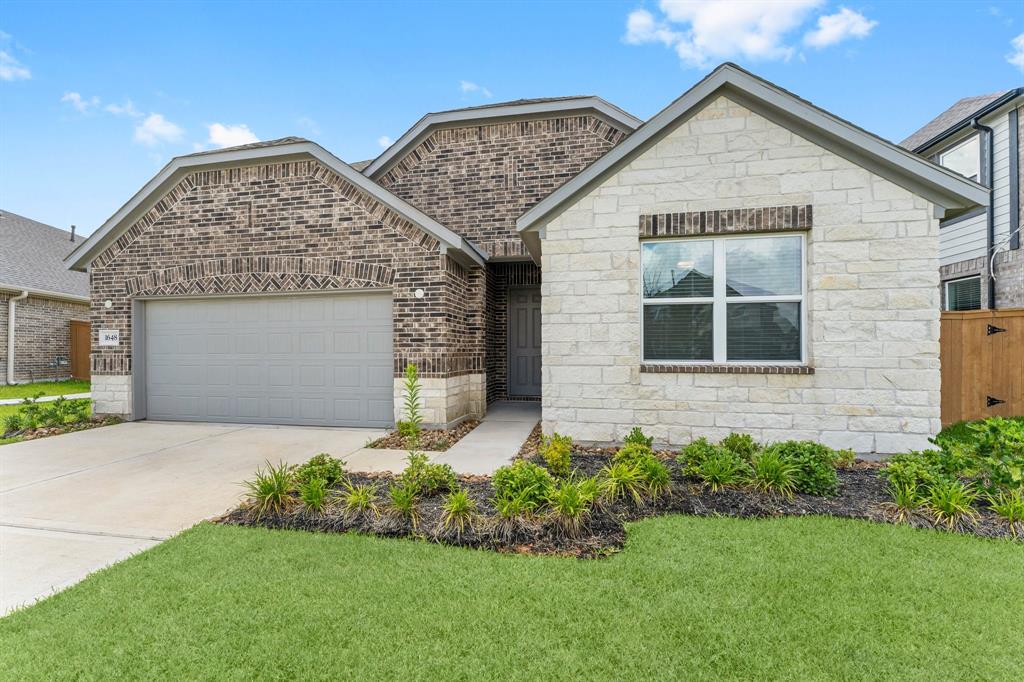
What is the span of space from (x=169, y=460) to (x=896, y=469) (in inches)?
336

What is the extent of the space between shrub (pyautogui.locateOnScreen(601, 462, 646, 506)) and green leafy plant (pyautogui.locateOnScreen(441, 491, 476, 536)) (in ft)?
4.24

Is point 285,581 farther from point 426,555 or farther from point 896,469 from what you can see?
point 896,469

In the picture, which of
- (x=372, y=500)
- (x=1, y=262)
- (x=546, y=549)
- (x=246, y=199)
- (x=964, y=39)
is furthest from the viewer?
(x=1, y=262)

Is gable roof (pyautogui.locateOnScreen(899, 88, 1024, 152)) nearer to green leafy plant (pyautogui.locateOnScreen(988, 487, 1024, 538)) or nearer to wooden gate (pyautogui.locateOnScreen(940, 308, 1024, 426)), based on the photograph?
wooden gate (pyautogui.locateOnScreen(940, 308, 1024, 426))

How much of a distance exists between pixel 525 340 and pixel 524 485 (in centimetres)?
744

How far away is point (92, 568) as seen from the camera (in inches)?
133

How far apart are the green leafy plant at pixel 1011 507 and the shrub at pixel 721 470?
193 cm

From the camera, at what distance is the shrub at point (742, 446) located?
18.2 feet

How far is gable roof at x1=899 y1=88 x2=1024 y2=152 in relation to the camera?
10812 millimetres

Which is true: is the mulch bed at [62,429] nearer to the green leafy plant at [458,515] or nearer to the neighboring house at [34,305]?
the green leafy plant at [458,515]

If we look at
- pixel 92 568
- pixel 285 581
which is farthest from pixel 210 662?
pixel 92 568

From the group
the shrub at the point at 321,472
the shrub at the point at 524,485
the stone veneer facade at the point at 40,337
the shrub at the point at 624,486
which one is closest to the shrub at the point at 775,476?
the shrub at the point at 624,486

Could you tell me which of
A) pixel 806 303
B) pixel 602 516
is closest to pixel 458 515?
pixel 602 516

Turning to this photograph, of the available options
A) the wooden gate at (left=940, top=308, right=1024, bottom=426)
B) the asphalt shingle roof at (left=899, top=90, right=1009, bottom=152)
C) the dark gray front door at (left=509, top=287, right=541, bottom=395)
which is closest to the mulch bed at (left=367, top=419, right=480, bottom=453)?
the dark gray front door at (left=509, top=287, right=541, bottom=395)
